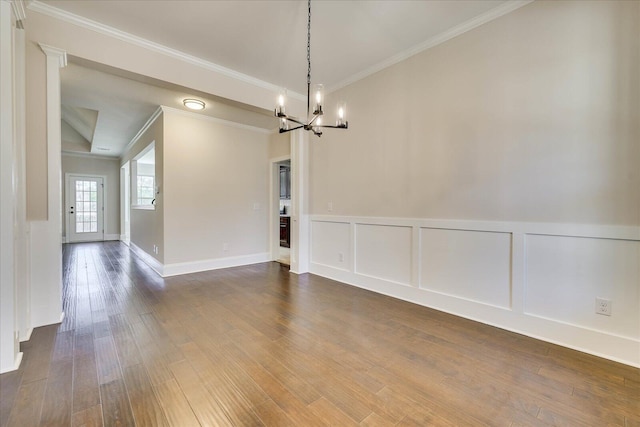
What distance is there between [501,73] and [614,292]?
Answer: 1973 millimetres

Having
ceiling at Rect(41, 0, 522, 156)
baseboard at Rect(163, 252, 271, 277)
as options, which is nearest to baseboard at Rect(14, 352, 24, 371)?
baseboard at Rect(163, 252, 271, 277)

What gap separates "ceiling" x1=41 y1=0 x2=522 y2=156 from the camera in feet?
7.80

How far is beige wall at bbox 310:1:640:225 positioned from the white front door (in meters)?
9.38

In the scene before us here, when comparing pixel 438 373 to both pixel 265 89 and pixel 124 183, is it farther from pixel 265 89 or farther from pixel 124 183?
pixel 124 183

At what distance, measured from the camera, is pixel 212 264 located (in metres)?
4.77

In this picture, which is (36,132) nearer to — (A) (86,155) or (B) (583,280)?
(B) (583,280)

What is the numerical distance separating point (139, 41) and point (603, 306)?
15.5ft

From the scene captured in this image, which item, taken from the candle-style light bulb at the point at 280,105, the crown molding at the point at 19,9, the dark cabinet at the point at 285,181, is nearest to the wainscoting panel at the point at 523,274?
the candle-style light bulb at the point at 280,105

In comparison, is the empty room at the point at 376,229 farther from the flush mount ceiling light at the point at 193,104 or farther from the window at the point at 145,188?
the window at the point at 145,188

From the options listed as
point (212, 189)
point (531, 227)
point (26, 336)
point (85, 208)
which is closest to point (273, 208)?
point (212, 189)

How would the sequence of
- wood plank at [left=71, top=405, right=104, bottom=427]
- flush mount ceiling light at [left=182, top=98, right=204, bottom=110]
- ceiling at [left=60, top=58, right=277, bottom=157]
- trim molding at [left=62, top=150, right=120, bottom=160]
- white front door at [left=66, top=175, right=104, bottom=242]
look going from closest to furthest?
1. wood plank at [left=71, top=405, right=104, bottom=427]
2. ceiling at [left=60, top=58, right=277, bottom=157]
3. flush mount ceiling light at [left=182, top=98, right=204, bottom=110]
4. trim molding at [left=62, top=150, right=120, bottom=160]
5. white front door at [left=66, top=175, right=104, bottom=242]

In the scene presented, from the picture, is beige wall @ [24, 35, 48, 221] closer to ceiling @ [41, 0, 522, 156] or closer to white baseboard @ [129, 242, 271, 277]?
ceiling @ [41, 0, 522, 156]

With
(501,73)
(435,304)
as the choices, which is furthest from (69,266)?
(501,73)

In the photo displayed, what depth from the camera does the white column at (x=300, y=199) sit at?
4387 millimetres
